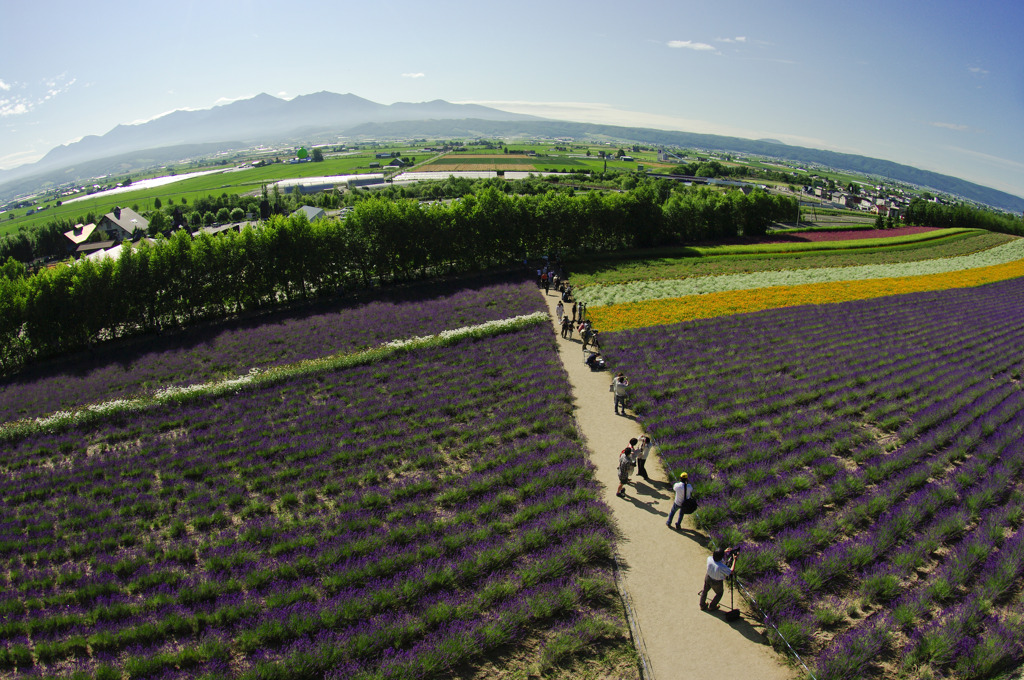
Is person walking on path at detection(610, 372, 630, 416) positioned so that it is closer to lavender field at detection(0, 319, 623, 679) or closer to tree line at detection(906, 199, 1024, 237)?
lavender field at detection(0, 319, 623, 679)

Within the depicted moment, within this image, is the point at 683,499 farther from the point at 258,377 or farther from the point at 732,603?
the point at 258,377

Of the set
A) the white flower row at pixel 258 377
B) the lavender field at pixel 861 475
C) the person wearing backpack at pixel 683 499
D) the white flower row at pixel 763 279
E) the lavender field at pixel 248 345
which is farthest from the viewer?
the white flower row at pixel 763 279

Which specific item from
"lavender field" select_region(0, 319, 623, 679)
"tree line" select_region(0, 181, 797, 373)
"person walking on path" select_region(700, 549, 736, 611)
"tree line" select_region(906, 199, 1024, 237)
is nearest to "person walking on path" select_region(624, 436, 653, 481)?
"lavender field" select_region(0, 319, 623, 679)

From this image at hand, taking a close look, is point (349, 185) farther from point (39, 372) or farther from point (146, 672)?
point (146, 672)

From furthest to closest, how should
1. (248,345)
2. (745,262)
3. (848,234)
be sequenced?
(848,234), (745,262), (248,345)

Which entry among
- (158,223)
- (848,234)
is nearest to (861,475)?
(848,234)

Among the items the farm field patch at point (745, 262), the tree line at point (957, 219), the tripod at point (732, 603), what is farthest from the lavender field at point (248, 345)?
the tree line at point (957, 219)

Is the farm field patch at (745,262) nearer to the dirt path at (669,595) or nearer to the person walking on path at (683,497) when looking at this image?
the dirt path at (669,595)
